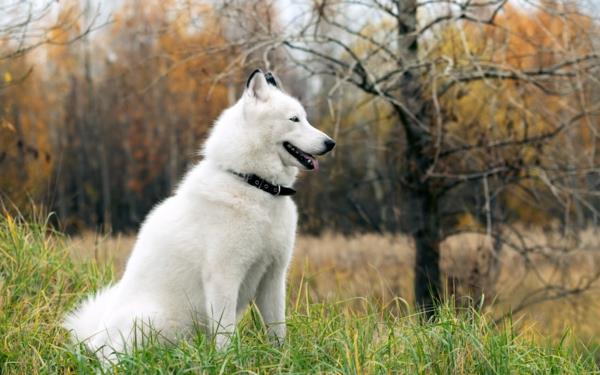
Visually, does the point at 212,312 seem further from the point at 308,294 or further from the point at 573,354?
the point at 573,354

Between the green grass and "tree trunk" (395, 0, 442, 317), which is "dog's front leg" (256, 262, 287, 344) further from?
"tree trunk" (395, 0, 442, 317)

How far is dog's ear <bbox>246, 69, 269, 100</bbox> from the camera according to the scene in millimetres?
4297

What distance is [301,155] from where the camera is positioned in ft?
14.2

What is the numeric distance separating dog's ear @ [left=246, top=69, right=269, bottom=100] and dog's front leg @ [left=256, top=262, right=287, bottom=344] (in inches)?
38.1

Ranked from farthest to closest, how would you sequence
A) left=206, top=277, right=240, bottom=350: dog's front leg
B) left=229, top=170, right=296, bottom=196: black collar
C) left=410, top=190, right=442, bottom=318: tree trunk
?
left=410, top=190, right=442, bottom=318: tree trunk < left=229, top=170, right=296, bottom=196: black collar < left=206, top=277, right=240, bottom=350: dog's front leg

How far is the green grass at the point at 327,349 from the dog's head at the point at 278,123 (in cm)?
94

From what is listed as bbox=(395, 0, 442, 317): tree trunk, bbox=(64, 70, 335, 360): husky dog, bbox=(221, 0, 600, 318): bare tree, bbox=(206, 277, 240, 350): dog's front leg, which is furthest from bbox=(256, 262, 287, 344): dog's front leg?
bbox=(395, 0, 442, 317): tree trunk

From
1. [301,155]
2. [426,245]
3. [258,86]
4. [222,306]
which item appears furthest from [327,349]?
[426,245]

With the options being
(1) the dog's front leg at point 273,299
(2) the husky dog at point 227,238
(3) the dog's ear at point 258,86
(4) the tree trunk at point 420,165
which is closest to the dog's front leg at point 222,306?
(2) the husky dog at point 227,238

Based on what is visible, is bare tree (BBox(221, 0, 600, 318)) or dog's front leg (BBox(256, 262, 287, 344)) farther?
bare tree (BBox(221, 0, 600, 318))

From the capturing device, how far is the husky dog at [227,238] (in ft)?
13.5

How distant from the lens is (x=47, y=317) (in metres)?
5.19

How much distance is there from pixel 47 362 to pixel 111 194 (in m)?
27.6

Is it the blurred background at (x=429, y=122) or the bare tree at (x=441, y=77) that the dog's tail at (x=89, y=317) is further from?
the bare tree at (x=441, y=77)
